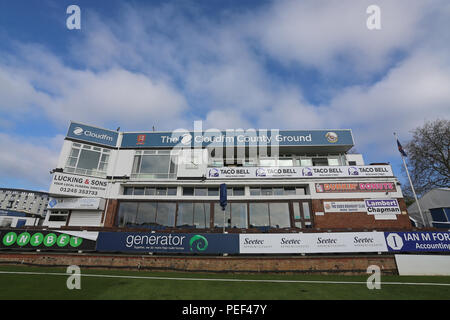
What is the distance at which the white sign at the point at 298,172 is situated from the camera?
70.1ft

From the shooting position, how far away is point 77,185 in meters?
21.2

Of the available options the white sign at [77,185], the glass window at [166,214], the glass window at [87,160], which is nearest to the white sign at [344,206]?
the glass window at [166,214]

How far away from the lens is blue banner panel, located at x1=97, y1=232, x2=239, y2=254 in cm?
1238

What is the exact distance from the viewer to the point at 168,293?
7863 mm

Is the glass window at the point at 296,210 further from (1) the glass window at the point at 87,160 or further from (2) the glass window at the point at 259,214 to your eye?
(1) the glass window at the point at 87,160

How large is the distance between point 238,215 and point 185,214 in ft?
18.1

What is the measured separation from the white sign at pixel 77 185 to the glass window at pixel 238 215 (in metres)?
13.8

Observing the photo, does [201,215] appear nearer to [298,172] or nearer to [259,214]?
[259,214]

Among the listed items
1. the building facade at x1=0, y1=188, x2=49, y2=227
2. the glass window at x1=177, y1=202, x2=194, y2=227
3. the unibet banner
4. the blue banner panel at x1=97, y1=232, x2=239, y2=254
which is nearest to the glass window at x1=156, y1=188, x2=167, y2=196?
the glass window at x1=177, y1=202, x2=194, y2=227

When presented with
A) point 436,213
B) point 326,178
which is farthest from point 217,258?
point 436,213

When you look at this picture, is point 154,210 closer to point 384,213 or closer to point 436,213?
point 384,213

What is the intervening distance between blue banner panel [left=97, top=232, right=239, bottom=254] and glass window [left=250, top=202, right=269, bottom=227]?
8.75 m

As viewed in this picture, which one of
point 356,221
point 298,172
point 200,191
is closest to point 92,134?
Result: point 200,191
